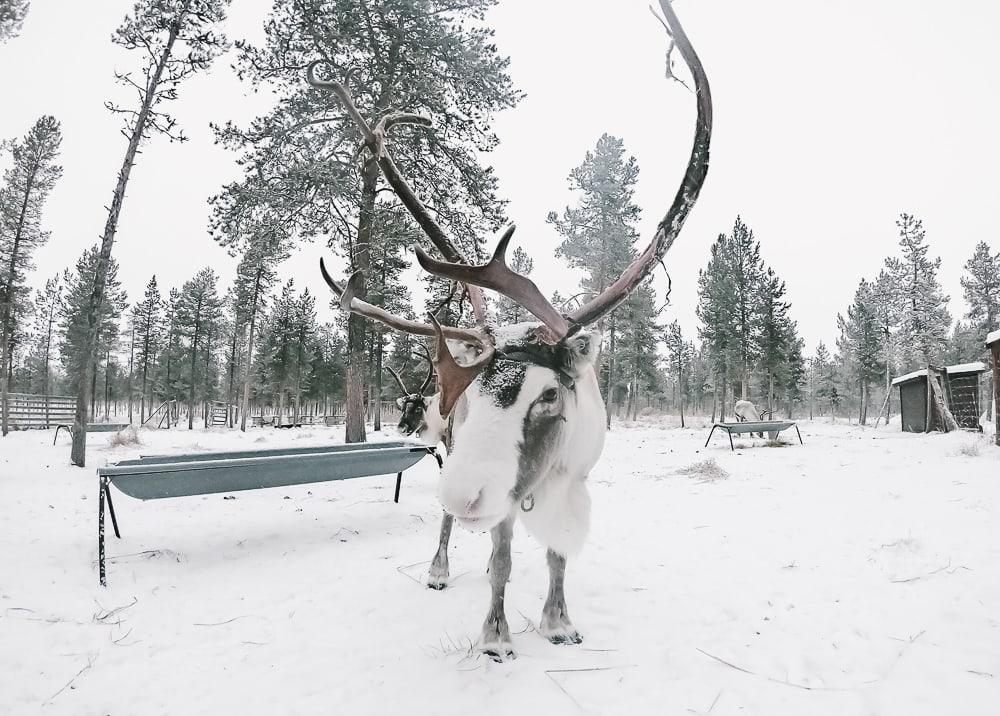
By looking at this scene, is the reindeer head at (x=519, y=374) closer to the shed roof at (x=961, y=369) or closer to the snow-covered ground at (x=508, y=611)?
the snow-covered ground at (x=508, y=611)

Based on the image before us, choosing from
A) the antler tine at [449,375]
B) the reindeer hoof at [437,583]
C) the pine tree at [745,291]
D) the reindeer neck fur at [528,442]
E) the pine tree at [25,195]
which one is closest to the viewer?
the reindeer neck fur at [528,442]

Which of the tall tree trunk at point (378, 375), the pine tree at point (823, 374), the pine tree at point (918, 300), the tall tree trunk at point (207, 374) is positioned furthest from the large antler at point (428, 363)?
the pine tree at point (823, 374)

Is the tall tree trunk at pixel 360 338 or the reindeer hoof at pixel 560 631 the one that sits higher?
→ the tall tree trunk at pixel 360 338

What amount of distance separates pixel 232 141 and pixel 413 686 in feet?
39.4

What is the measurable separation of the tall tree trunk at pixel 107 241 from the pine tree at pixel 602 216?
20066 mm

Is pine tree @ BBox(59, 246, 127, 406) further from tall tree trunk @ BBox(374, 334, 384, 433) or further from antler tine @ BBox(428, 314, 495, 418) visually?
antler tine @ BBox(428, 314, 495, 418)

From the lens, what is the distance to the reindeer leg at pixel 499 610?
8.88ft

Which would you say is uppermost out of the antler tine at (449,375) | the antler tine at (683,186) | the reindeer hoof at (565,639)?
the antler tine at (683,186)

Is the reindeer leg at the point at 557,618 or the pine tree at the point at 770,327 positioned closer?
the reindeer leg at the point at 557,618

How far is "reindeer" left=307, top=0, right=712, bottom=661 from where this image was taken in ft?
7.28

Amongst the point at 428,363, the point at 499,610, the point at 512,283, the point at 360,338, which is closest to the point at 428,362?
the point at 428,363

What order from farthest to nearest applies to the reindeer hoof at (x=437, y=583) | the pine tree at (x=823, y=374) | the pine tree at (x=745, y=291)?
the pine tree at (x=823, y=374)
the pine tree at (x=745, y=291)
the reindeer hoof at (x=437, y=583)

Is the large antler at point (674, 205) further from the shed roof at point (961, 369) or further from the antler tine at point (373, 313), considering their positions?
the shed roof at point (961, 369)

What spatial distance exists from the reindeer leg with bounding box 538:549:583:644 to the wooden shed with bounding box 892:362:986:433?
23121 millimetres
